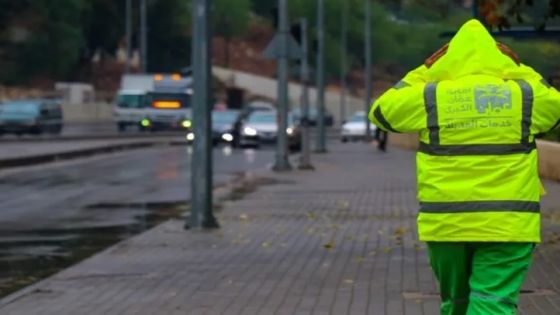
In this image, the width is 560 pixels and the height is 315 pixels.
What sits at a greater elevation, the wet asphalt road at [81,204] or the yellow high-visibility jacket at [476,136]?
the yellow high-visibility jacket at [476,136]

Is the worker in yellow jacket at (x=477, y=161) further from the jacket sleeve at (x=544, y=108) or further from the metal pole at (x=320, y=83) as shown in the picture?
the metal pole at (x=320, y=83)

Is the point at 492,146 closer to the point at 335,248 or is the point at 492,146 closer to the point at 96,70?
the point at 335,248

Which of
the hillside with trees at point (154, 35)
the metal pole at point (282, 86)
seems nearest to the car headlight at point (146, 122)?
the hillside with trees at point (154, 35)

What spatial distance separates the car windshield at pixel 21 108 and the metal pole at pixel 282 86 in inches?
1136

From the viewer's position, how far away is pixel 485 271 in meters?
6.39

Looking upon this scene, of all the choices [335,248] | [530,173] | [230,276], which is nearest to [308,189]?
[335,248]

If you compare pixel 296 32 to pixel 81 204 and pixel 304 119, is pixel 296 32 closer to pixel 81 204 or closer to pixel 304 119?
pixel 304 119

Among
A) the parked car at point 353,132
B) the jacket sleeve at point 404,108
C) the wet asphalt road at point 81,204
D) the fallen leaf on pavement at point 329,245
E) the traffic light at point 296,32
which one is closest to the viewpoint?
the jacket sleeve at point 404,108

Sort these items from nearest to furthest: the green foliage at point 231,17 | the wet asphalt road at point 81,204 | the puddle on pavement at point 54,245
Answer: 1. the puddle on pavement at point 54,245
2. the wet asphalt road at point 81,204
3. the green foliage at point 231,17

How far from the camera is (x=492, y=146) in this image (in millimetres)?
6453

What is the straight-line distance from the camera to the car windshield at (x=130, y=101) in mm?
64688

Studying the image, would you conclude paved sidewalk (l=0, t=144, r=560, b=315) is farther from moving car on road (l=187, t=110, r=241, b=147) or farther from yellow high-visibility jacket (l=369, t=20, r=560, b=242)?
moving car on road (l=187, t=110, r=241, b=147)

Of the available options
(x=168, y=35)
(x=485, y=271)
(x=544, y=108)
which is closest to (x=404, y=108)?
(x=544, y=108)

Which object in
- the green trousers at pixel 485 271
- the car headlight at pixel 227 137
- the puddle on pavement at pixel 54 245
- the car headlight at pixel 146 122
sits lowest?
the puddle on pavement at pixel 54 245
